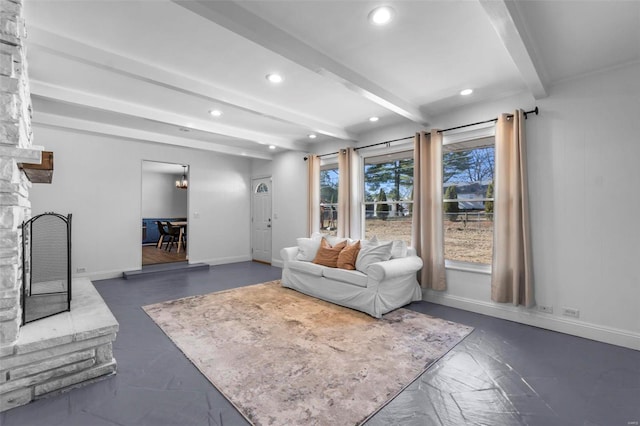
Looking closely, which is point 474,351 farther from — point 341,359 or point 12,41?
point 12,41

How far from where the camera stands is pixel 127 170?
579 cm

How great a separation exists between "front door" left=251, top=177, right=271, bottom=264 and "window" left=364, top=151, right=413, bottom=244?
288 cm

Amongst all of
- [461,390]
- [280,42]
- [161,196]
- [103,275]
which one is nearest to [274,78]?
[280,42]

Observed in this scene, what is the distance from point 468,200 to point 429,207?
1.66 feet

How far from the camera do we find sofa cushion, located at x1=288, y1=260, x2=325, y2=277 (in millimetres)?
4344

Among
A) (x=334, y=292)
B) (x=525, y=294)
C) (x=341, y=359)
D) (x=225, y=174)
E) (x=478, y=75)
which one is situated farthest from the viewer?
(x=225, y=174)

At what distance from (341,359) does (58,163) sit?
5.59 m

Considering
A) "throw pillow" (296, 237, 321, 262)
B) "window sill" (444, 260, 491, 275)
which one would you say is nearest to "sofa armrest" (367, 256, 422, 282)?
"window sill" (444, 260, 491, 275)

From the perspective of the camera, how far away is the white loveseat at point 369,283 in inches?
143

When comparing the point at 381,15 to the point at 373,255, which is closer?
the point at 381,15

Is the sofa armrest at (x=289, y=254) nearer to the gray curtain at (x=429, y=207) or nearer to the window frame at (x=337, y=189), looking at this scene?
the window frame at (x=337, y=189)

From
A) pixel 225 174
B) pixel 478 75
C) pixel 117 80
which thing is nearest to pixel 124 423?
pixel 117 80

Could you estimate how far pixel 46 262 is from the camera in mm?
3078

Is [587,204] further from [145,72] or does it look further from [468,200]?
[145,72]
